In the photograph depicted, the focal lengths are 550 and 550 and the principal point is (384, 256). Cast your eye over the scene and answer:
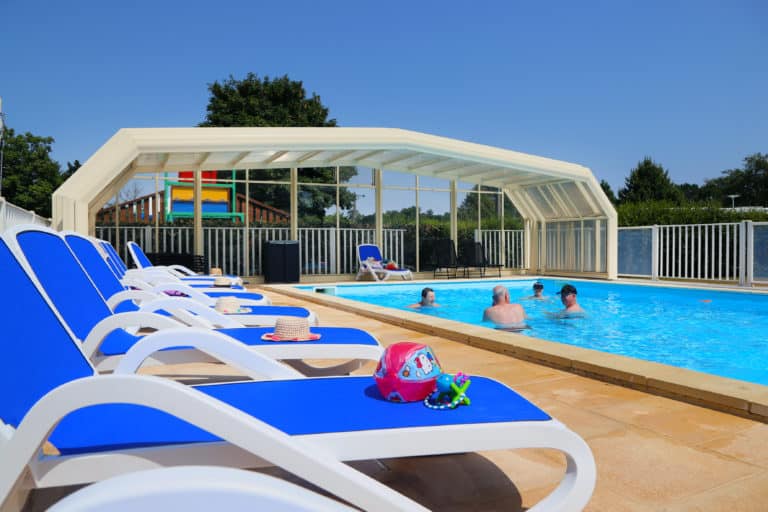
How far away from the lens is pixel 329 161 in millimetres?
12602

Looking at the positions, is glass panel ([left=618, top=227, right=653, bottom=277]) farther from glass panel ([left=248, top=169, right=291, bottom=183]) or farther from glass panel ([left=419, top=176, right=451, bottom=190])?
glass panel ([left=248, top=169, right=291, bottom=183])

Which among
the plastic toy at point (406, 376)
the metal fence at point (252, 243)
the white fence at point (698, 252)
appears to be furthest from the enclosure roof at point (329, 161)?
the plastic toy at point (406, 376)

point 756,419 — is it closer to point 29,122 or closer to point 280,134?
point 280,134

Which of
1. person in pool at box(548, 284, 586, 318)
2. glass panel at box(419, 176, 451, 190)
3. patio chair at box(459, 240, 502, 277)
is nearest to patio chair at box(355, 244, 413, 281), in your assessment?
patio chair at box(459, 240, 502, 277)

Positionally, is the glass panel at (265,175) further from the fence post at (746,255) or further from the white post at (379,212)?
the fence post at (746,255)

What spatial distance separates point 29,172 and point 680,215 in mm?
45228

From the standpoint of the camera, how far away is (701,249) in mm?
12664

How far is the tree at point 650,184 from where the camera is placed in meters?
45.0

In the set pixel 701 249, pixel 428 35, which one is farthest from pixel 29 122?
pixel 701 249

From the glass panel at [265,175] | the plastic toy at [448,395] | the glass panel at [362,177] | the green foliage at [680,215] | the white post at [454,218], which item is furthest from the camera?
the green foliage at [680,215]

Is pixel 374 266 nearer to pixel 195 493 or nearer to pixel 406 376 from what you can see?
pixel 406 376

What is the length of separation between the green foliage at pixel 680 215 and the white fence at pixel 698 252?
3.17 metres

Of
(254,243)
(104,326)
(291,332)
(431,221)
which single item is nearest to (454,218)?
(431,221)

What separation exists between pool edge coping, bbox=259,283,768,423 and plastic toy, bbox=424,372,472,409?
5.98 ft
